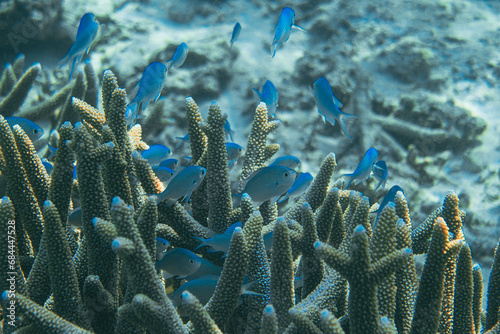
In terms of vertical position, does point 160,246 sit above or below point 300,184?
above

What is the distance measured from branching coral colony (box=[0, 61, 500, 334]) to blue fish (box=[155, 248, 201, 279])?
8 cm

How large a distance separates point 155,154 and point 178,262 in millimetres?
1459

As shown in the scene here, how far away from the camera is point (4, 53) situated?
695cm

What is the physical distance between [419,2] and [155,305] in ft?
38.3

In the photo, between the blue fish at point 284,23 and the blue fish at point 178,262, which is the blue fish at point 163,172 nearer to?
the blue fish at point 178,262

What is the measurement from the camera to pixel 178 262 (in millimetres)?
1885

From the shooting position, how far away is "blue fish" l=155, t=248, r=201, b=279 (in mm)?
1861

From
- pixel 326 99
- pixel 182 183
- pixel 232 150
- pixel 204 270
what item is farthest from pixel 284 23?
pixel 204 270

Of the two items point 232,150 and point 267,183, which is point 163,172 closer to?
point 232,150

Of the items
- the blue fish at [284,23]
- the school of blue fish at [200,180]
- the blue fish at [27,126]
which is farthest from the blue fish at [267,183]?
the blue fish at [27,126]

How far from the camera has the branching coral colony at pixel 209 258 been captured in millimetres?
1335

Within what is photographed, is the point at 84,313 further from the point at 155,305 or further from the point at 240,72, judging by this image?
the point at 240,72

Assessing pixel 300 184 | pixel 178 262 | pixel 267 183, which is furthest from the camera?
pixel 300 184

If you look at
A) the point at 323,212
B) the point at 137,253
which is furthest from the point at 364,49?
the point at 137,253
